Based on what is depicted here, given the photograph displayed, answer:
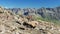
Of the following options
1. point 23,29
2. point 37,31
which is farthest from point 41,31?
point 23,29

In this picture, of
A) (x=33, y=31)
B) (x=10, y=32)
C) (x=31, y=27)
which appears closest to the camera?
(x=10, y=32)

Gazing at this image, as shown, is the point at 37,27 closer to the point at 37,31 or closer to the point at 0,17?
the point at 37,31

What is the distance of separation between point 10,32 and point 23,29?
9.98 feet

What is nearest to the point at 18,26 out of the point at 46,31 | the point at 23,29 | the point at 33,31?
the point at 23,29

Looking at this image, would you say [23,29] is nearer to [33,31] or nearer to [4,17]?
[33,31]

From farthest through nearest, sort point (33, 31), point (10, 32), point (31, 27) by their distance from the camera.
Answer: point (31, 27) < point (33, 31) < point (10, 32)

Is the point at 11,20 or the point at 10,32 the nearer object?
the point at 10,32

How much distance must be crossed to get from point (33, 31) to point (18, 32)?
103 inches

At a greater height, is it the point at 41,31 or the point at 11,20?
the point at 11,20

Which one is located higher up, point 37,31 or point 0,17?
point 0,17

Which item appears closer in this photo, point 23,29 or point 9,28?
point 9,28

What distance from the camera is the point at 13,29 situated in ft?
69.1

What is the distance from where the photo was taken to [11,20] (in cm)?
2445

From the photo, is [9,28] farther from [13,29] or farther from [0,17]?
[0,17]
